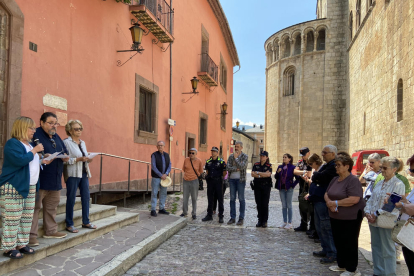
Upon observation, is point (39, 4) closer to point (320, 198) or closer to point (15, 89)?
point (15, 89)

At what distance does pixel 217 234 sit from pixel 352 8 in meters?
23.8

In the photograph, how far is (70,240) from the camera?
4.38 metres

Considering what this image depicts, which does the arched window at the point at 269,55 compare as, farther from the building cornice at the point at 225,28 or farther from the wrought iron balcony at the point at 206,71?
the wrought iron balcony at the point at 206,71

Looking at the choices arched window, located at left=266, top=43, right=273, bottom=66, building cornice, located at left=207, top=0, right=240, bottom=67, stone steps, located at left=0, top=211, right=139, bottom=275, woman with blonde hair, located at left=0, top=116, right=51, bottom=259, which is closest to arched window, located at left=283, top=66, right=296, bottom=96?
arched window, located at left=266, top=43, right=273, bottom=66

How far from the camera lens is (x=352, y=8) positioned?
24344 millimetres

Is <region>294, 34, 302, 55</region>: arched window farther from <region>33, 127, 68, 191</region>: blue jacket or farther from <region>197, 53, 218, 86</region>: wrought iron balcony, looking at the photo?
<region>33, 127, 68, 191</region>: blue jacket

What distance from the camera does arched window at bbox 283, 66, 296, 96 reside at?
31250 mm

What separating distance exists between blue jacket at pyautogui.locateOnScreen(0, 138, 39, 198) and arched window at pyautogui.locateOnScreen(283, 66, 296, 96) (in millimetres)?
29645

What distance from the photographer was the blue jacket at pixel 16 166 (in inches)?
135

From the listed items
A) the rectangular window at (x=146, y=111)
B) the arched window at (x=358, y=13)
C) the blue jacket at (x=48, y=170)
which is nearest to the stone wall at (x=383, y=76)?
the arched window at (x=358, y=13)

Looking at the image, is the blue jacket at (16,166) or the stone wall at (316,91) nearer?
the blue jacket at (16,166)

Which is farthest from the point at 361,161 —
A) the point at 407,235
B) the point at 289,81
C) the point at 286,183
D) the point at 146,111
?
the point at 289,81

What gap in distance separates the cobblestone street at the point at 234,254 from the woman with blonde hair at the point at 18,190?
135 centimetres

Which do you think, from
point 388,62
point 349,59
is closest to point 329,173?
point 388,62
